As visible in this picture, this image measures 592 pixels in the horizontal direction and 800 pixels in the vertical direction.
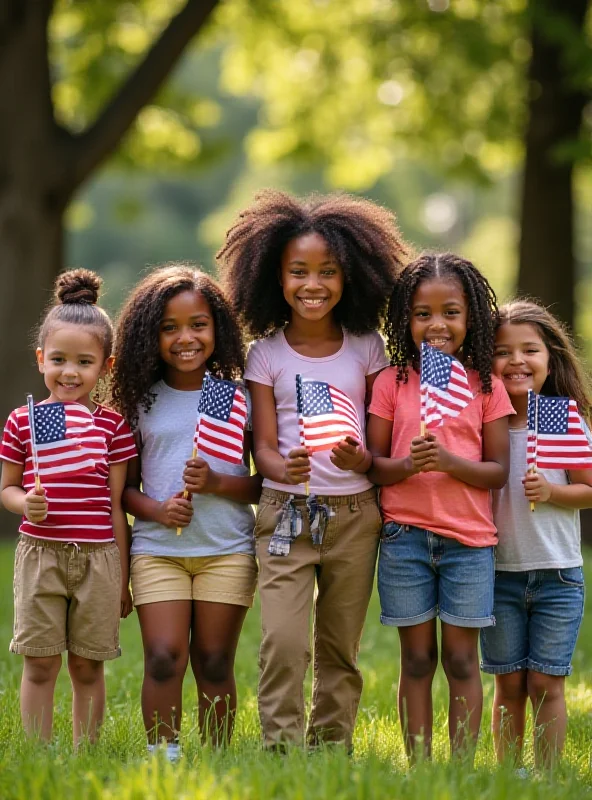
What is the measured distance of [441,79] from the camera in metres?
14.3

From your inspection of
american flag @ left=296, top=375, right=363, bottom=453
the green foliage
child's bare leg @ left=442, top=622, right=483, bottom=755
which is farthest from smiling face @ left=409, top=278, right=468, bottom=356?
the green foliage

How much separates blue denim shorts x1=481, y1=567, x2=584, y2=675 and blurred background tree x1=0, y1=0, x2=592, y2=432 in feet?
23.7

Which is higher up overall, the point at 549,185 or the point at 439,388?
the point at 549,185

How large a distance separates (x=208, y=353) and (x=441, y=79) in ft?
34.6

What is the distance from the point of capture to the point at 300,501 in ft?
15.3

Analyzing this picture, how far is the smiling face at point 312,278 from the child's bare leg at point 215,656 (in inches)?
51.7

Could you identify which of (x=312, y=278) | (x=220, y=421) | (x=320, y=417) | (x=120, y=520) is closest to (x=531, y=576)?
(x=320, y=417)

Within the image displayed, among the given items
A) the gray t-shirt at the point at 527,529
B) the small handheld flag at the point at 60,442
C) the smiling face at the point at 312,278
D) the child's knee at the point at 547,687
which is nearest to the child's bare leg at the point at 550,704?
the child's knee at the point at 547,687

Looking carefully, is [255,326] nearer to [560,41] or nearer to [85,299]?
[85,299]

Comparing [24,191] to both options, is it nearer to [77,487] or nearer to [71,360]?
[71,360]

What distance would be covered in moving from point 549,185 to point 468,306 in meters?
8.67

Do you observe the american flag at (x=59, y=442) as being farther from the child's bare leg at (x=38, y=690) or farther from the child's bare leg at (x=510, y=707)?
the child's bare leg at (x=510, y=707)

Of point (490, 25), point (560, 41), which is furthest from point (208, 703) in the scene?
point (490, 25)

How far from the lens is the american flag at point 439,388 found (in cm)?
443
